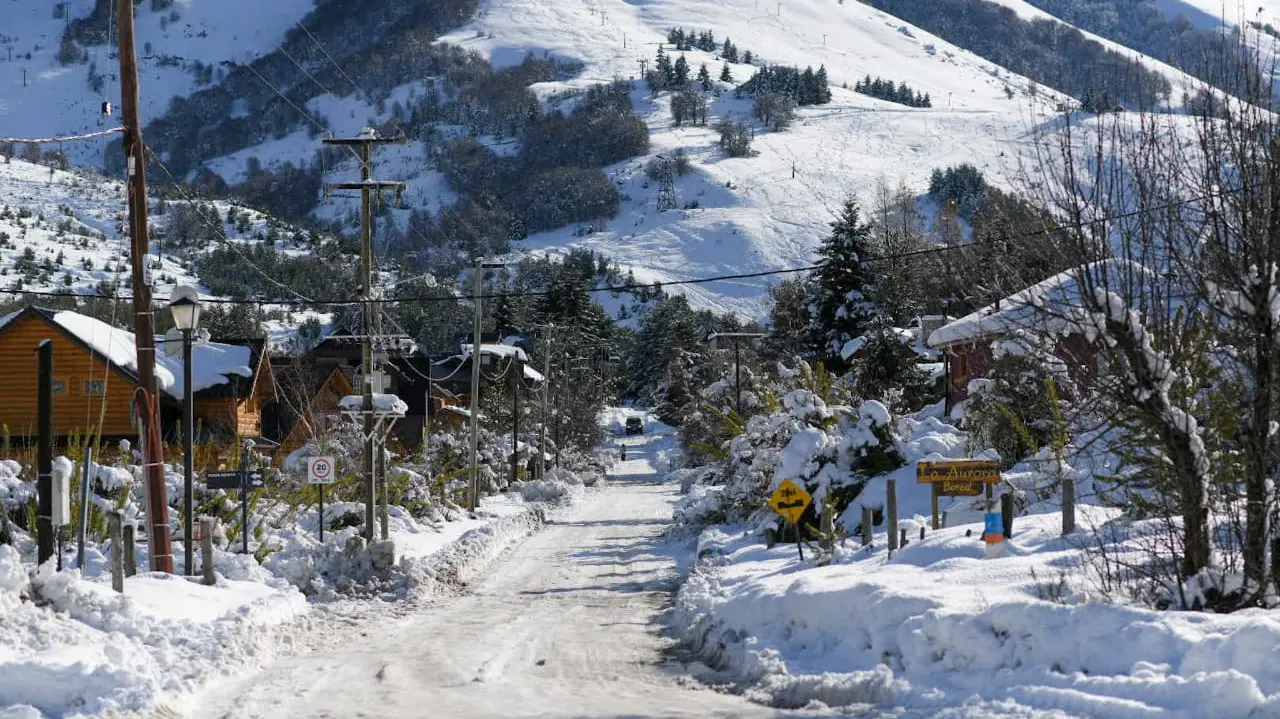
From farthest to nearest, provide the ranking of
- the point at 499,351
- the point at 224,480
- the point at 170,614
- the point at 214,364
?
the point at 499,351, the point at 214,364, the point at 224,480, the point at 170,614

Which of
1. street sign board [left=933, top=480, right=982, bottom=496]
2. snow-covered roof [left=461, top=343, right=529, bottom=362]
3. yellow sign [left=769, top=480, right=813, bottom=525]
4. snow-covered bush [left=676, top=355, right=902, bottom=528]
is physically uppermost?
street sign board [left=933, top=480, right=982, bottom=496]

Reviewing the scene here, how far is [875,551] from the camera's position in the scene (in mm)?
20234

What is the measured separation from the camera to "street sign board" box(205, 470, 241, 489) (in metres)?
20.5

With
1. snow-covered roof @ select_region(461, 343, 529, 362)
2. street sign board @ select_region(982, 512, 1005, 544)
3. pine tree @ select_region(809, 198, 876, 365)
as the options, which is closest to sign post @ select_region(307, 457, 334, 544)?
street sign board @ select_region(982, 512, 1005, 544)

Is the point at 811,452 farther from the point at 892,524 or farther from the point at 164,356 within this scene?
the point at 164,356


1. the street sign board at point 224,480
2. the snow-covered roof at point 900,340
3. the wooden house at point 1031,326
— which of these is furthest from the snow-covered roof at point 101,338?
the street sign board at point 224,480

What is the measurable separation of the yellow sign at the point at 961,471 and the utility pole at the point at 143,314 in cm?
1052

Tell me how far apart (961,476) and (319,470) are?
11382 mm

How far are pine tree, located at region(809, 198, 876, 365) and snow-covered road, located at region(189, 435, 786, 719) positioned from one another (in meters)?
29.4

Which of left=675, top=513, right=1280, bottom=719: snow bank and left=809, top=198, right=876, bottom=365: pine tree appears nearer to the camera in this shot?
left=675, top=513, right=1280, bottom=719: snow bank

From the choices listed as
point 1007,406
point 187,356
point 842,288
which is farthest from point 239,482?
point 842,288

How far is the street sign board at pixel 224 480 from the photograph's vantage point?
20.5 m

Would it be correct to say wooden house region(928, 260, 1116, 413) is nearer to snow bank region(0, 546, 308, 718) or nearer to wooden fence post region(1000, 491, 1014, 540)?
wooden fence post region(1000, 491, 1014, 540)

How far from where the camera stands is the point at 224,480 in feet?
67.8
